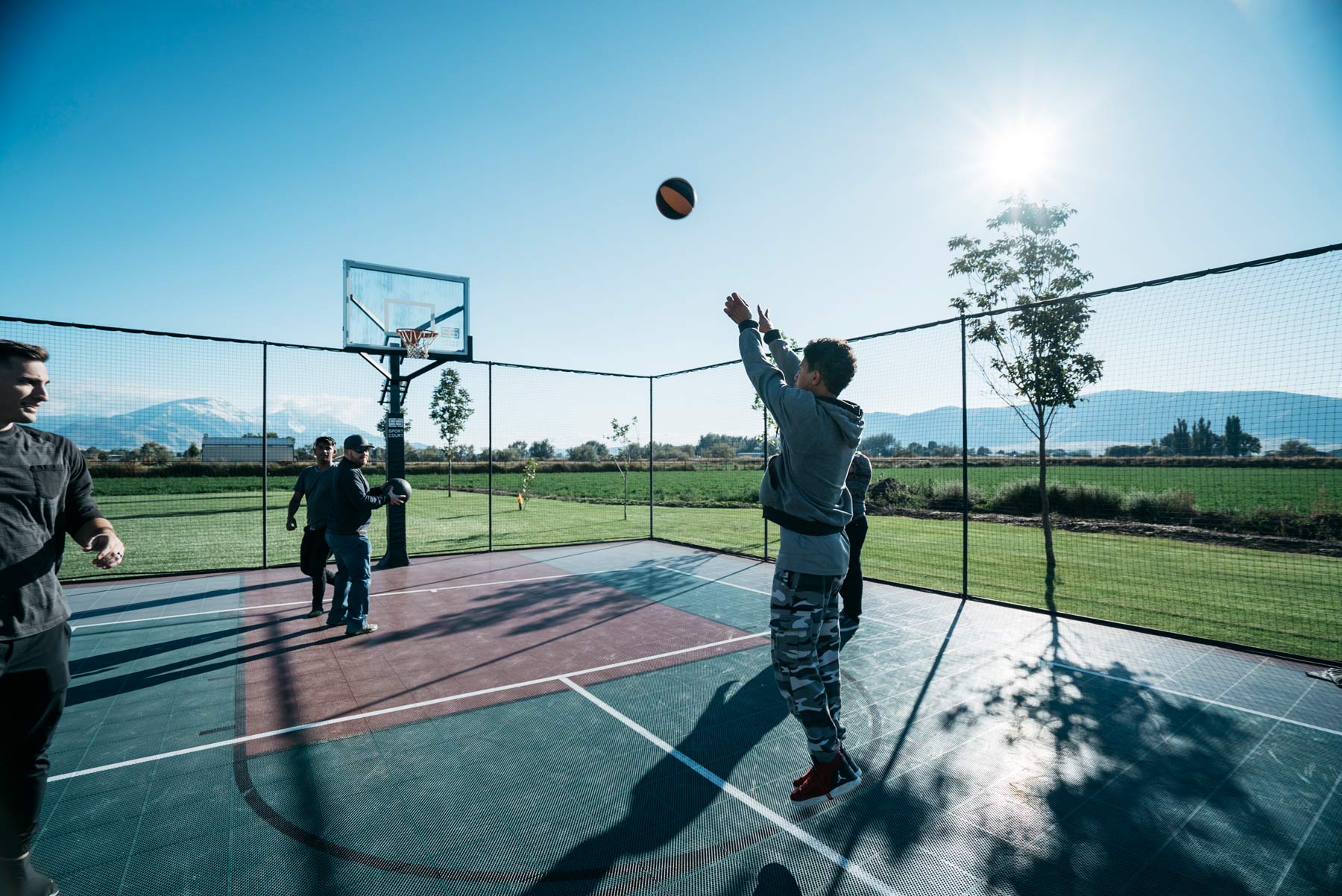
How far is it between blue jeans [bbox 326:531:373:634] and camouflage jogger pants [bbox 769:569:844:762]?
465cm

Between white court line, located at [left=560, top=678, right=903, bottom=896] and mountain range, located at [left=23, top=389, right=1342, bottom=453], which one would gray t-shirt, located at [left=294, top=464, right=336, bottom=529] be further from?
white court line, located at [left=560, top=678, right=903, bottom=896]

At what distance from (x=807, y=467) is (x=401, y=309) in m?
9.51

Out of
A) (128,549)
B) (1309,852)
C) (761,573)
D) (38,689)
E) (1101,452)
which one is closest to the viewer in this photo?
(38,689)

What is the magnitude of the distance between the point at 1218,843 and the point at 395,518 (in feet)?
32.1

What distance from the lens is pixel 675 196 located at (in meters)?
5.96

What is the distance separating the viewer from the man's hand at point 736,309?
3092mm

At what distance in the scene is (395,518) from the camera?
31.6 feet

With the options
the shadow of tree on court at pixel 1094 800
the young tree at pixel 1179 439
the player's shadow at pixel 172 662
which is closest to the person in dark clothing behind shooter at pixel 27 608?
the player's shadow at pixel 172 662

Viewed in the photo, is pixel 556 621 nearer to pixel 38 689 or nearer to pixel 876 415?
pixel 38 689

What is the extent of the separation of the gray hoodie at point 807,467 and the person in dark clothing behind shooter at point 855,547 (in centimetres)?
303

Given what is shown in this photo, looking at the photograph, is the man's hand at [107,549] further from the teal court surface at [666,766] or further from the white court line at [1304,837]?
the white court line at [1304,837]

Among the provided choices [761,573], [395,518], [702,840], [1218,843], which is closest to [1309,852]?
[1218,843]

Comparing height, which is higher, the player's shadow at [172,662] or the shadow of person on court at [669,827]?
the shadow of person on court at [669,827]

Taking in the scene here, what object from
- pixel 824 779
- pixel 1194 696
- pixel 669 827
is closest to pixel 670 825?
pixel 669 827
